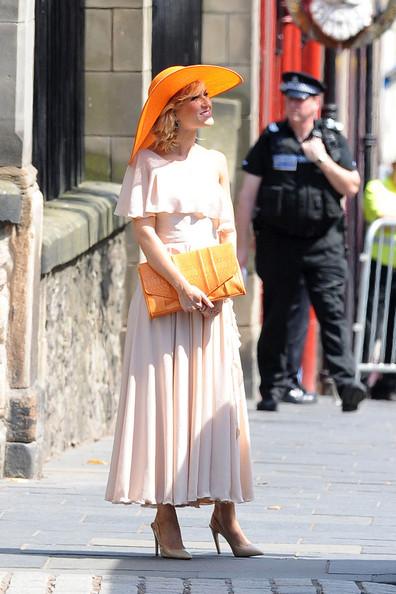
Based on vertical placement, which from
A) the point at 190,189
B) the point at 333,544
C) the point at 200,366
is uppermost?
the point at 190,189

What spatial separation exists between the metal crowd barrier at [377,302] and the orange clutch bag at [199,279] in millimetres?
6844

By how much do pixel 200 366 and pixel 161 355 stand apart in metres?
0.14

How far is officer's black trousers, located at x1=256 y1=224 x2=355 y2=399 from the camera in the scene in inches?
443

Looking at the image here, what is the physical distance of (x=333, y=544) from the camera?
22.2 ft

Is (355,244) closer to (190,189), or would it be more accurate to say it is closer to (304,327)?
(304,327)

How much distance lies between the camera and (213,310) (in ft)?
21.6

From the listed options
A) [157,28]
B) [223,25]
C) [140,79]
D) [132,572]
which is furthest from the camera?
[223,25]

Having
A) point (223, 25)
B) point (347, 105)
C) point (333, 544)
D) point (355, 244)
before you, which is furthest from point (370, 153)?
point (333, 544)

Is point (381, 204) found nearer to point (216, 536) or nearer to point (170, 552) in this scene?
point (216, 536)

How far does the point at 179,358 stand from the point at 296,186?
4.66 meters

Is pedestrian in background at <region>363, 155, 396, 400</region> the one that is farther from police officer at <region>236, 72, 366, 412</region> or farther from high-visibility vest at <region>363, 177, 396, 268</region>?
police officer at <region>236, 72, 366, 412</region>

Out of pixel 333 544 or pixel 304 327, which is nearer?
pixel 333 544

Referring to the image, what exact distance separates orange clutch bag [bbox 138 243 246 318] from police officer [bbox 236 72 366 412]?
175 inches

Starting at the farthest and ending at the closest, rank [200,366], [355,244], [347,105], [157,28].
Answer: [347,105]
[355,244]
[157,28]
[200,366]
